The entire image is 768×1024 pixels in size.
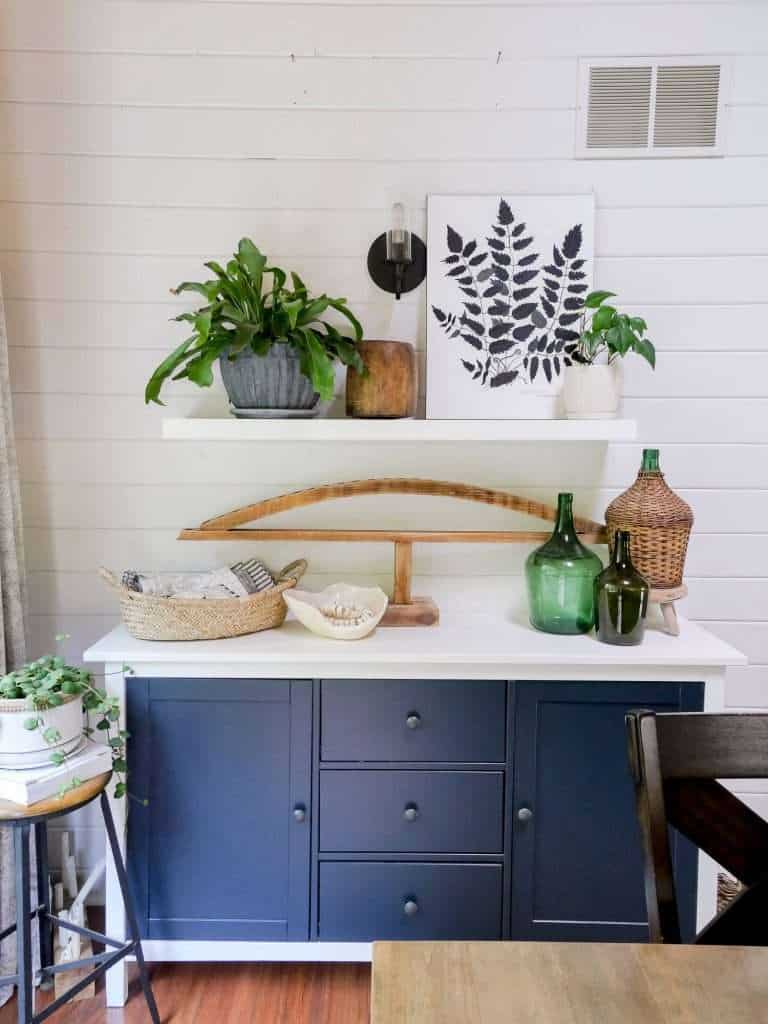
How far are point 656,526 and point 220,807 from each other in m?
1.30

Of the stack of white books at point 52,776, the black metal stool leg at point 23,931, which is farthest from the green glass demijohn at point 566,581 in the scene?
the black metal stool leg at point 23,931

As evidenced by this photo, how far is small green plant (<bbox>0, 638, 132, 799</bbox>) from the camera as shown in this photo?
1.76 m

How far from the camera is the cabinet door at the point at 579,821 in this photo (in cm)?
201

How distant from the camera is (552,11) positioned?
2.25m

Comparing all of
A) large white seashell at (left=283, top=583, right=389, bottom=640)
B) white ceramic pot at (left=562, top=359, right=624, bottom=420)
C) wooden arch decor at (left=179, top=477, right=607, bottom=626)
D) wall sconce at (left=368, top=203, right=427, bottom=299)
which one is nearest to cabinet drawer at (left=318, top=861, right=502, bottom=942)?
large white seashell at (left=283, top=583, right=389, bottom=640)

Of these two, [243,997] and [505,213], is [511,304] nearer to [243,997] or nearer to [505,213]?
[505,213]

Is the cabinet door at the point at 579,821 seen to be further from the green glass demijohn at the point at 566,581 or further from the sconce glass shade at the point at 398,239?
the sconce glass shade at the point at 398,239

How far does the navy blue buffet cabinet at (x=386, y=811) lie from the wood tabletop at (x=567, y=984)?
100 cm

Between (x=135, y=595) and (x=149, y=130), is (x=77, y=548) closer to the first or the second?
(x=135, y=595)

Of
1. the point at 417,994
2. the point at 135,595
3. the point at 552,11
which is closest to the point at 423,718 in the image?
the point at 135,595

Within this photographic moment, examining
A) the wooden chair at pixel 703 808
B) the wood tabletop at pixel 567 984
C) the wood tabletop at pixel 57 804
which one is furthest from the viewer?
the wood tabletop at pixel 57 804

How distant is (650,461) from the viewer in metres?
2.17

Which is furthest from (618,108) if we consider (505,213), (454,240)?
(454,240)

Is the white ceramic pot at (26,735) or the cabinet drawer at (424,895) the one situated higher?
the white ceramic pot at (26,735)
